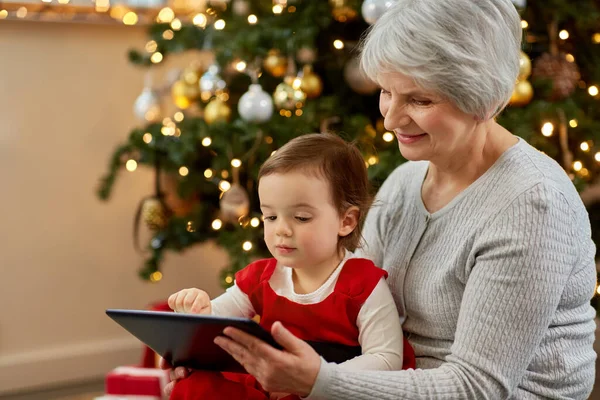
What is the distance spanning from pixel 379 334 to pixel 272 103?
4.05 ft

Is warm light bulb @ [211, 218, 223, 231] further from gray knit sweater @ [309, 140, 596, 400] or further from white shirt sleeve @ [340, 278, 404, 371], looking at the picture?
white shirt sleeve @ [340, 278, 404, 371]

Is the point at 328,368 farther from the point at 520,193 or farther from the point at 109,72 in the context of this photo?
the point at 109,72

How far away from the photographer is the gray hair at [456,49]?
1276mm

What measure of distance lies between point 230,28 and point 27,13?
87cm

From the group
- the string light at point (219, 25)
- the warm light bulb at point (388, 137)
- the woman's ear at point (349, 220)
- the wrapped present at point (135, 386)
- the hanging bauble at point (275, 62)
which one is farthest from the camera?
the string light at point (219, 25)

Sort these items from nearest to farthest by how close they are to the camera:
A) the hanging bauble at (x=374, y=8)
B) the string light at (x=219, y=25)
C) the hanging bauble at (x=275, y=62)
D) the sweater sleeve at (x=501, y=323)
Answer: the sweater sleeve at (x=501, y=323) → the hanging bauble at (x=374, y=8) → the hanging bauble at (x=275, y=62) → the string light at (x=219, y=25)

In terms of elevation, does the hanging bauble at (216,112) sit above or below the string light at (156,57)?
below

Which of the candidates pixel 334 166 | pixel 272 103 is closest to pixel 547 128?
pixel 272 103

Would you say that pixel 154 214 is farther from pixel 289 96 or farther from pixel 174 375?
pixel 174 375

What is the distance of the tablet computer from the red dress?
0.03m

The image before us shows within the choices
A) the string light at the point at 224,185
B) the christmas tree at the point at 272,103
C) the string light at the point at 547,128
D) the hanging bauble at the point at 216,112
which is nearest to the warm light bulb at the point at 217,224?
the christmas tree at the point at 272,103

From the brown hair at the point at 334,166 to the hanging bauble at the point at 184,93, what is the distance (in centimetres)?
124

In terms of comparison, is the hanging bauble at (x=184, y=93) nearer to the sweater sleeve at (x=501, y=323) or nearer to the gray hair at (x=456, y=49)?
the gray hair at (x=456, y=49)

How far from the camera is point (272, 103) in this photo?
247 cm
